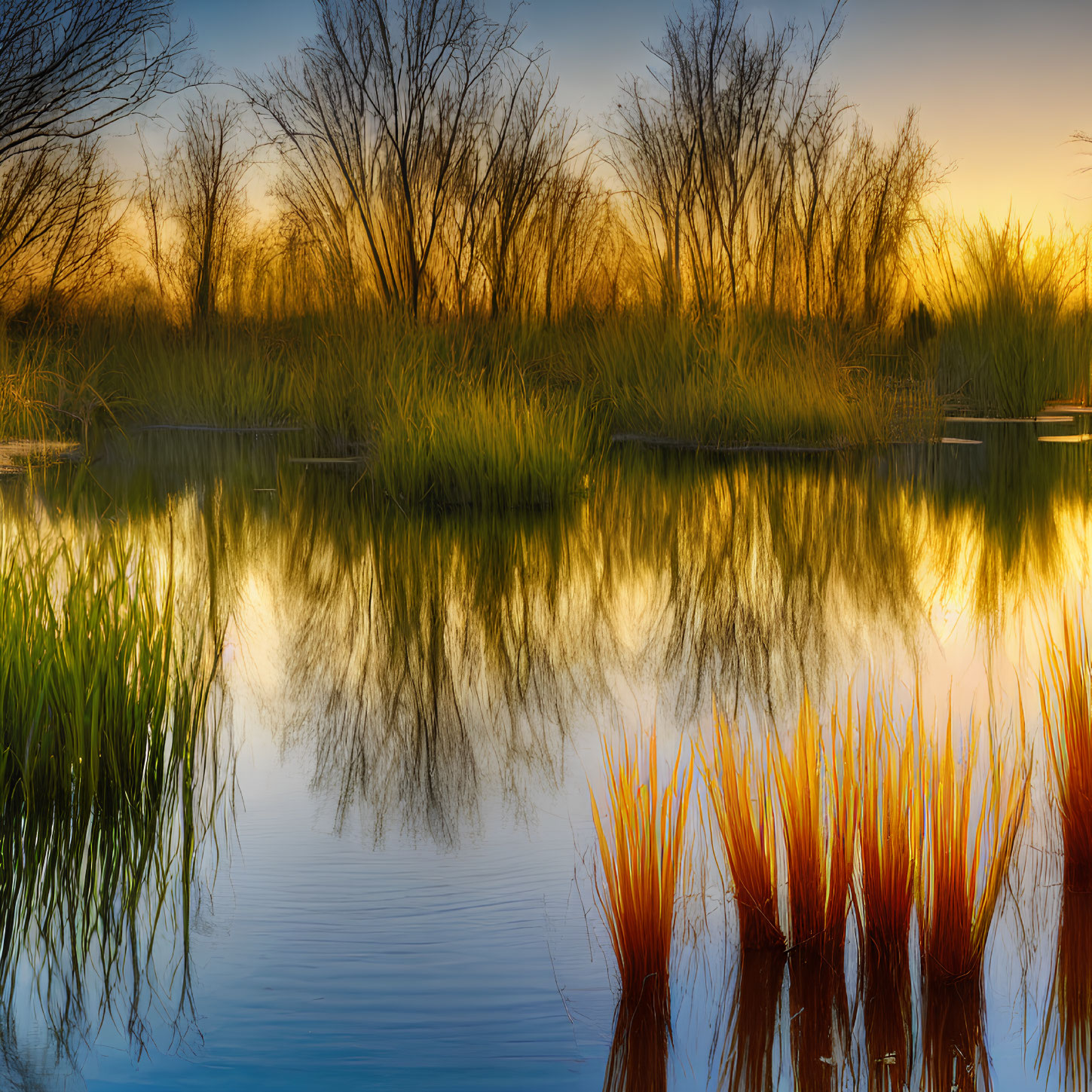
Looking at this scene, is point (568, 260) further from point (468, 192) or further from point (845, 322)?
point (845, 322)

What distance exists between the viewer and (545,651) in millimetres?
3754

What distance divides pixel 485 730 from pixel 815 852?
1.44 meters

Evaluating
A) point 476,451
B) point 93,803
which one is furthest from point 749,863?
point 476,451

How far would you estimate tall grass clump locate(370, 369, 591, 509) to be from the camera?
238 inches

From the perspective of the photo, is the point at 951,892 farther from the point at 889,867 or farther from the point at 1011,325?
the point at 1011,325

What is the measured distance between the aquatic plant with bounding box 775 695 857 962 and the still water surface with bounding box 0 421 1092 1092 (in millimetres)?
122

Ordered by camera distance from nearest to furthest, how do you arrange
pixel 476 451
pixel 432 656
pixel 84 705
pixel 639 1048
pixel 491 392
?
pixel 639 1048 < pixel 84 705 < pixel 432 656 < pixel 476 451 < pixel 491 392

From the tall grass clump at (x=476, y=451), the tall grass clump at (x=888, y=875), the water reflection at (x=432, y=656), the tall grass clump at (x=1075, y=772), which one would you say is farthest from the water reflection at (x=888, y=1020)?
the tall grass clump at (x=476, y=451)

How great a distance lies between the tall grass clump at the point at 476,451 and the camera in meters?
6.05

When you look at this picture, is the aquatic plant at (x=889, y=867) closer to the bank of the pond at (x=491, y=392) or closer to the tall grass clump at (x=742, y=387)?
the bank of the pond at (x=491, y=392)

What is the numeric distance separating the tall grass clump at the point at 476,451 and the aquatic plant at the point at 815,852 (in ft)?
14.4

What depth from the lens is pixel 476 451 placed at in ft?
20.0

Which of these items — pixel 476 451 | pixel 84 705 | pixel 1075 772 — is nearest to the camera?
pixel 1075 772

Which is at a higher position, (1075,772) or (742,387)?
(742,387)
